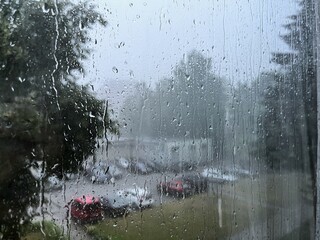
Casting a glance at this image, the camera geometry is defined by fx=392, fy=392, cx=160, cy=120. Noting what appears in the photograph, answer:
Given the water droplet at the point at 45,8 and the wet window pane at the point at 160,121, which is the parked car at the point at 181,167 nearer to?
the wet window pane at the point at 160,121

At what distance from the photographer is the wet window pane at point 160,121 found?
0.87 m

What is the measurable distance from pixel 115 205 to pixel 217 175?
41cm

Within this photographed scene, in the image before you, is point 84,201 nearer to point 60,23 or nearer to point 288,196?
A: point 60,23

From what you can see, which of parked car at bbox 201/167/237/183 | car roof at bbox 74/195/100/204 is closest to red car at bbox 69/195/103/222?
car roof at bbox 74/195/100/204

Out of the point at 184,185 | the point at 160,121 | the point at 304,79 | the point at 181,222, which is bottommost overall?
the point at 181,222

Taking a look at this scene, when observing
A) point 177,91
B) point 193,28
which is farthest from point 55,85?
point 193,28

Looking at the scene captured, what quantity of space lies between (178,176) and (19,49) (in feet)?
1.81

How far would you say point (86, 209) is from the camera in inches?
36.5

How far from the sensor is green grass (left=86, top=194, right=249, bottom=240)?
972mm

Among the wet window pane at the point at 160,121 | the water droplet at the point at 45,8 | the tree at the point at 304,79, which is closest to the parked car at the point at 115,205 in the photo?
the wet window pane at the point at 160,121

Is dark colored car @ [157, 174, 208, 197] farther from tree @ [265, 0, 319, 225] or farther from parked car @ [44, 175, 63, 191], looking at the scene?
tree @ [265, 0, 319, 225]

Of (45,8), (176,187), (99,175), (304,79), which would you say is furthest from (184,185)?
(304,79)

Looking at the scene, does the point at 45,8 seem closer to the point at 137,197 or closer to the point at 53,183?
the point at 53,183

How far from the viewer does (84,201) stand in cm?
92
